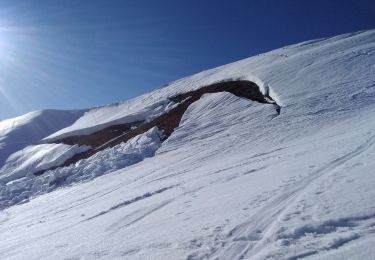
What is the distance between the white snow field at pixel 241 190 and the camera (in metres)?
5.27

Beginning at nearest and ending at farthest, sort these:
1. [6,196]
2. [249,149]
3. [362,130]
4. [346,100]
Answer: [362,130] < [249,149] < [346,100] < [6,196]

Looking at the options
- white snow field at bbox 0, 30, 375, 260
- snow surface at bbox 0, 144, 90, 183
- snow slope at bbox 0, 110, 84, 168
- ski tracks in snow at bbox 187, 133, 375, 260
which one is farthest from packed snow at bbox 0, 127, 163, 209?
ski tracks in snow at bbox 187, 133, 375, 260

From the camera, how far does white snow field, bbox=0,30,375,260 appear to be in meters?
5.27

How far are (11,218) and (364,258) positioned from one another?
12.7 meters

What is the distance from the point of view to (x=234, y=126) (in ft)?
57.7

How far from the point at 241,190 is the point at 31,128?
3358 centimetres

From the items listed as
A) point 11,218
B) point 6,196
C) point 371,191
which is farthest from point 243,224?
point 6,196

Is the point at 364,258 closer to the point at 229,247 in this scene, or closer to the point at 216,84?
the point at 229,247

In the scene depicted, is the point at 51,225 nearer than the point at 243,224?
No

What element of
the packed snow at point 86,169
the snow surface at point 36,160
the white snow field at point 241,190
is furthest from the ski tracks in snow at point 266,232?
the snow surface at point 36,160

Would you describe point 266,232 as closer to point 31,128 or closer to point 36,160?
point 36,160

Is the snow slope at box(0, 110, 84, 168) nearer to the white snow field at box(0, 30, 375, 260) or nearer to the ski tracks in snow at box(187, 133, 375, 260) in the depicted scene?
the white snow field at box(0, 30, 375, 260)

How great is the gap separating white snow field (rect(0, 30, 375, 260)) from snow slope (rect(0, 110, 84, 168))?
50.6 ft

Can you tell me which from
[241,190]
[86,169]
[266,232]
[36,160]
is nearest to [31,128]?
[36,160]
